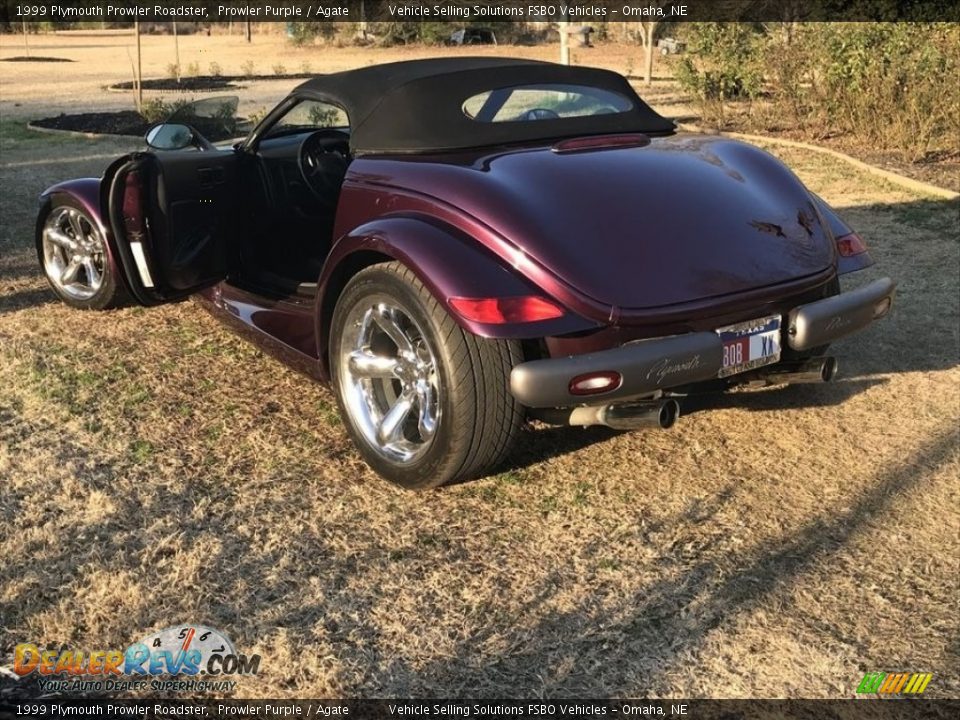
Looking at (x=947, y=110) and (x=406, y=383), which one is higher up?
(x=947, y=110)

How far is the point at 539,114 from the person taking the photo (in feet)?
13.7

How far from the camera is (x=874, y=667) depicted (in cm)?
264

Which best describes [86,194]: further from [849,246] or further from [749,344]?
[849,246]

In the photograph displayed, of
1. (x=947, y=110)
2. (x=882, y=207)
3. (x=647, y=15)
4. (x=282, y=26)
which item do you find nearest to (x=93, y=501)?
(x=882, y=207)

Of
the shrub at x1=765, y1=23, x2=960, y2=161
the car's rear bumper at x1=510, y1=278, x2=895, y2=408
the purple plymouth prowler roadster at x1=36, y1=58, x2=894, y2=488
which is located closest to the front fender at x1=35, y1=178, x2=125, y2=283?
the purple plymouth prowler roadster at x1=36, y1=58, x2=894, y2=488

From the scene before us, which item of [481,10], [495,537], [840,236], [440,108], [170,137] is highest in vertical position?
[481,10]

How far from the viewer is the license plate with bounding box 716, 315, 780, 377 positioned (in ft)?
10.9

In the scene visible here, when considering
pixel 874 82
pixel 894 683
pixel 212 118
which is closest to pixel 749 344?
pixel 894 683

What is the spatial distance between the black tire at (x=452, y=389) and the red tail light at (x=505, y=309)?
0.16 m

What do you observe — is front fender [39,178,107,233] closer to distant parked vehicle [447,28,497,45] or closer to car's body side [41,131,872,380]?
car's body side [41,131,872,380]

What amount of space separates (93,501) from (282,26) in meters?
53.2

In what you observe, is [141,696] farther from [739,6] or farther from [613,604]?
[739,6]

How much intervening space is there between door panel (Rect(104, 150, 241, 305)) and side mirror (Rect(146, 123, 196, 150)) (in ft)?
0.62

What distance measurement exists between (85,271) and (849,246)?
428 cm
